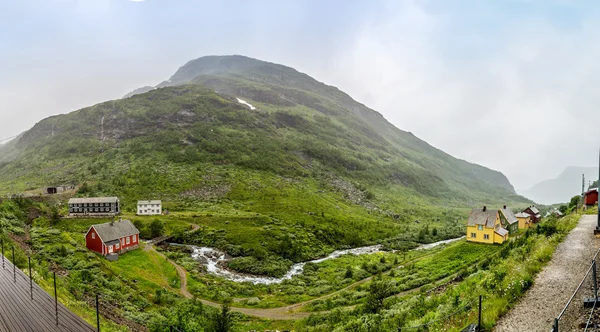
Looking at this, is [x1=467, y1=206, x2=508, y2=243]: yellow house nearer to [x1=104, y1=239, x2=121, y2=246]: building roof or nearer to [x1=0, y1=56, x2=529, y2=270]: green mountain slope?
[x1=0, y1=56, x2=529, y2=270]: green mountain slope

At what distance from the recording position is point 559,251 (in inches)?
1014

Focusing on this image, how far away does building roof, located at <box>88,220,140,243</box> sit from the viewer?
6038 centimetres

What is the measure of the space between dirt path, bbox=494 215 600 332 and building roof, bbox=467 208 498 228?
3144cm

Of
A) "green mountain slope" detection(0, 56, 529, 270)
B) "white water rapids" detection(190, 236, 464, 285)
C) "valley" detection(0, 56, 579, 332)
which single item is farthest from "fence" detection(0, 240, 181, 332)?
"green mountain slope" detection(0, 56, 529, 270)

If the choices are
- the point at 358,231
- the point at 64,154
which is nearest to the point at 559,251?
the point at 358,231

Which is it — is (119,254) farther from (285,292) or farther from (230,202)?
(230,202)

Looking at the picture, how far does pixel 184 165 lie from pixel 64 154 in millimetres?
68968

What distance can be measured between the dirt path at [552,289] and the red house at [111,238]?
63.2m

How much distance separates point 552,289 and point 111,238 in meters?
65.6

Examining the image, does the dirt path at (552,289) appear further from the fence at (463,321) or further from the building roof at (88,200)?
the building roof at (88,200)

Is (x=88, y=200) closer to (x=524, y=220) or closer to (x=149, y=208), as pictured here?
(x=149, y=208)

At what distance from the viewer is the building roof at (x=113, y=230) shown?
60.4 metres

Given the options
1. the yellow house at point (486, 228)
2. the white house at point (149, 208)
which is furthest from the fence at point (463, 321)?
the white house at point (149, 208)

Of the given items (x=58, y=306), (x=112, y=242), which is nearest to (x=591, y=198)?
(x=58, y=306)
